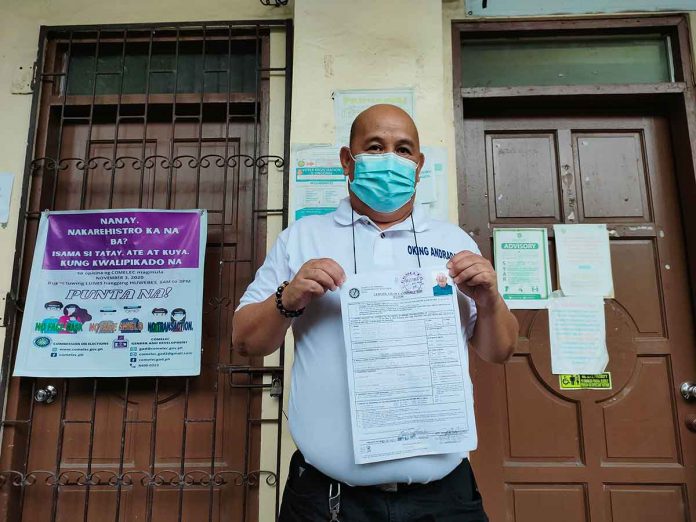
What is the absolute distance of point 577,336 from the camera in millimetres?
2105

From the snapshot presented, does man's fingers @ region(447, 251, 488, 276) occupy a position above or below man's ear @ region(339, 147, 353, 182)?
below

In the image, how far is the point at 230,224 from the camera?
2287mm

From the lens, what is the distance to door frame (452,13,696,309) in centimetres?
218

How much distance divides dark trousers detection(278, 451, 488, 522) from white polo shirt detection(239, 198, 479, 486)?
0.04m

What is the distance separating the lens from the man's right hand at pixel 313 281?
0.98 meters

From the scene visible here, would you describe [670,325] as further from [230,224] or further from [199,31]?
[199,31]

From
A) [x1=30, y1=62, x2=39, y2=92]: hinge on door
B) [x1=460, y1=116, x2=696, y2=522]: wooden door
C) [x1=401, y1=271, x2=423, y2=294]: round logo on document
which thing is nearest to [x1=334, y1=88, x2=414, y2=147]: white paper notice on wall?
[x1=460, y1=116, x2=696, y2=522]: wooden door

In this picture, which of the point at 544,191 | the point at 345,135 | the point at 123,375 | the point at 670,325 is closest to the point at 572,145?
the point at 544,191

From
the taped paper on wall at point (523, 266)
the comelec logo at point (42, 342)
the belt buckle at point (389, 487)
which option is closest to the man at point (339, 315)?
the belt buckle at point (389, 487)

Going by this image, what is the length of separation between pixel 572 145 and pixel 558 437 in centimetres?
137

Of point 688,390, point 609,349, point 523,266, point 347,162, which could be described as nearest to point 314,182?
point 347,162

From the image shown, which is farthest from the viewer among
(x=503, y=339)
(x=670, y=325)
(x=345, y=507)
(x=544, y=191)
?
(x=544, y=191)

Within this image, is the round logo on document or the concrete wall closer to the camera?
the round logo on document

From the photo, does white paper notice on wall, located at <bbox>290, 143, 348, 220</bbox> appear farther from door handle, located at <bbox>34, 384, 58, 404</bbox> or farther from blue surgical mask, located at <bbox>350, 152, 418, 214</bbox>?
door handle, located at <bbox>34, 384, 58, 404</bbox>
